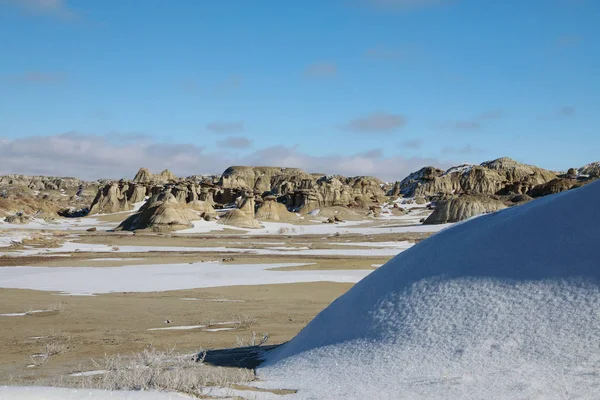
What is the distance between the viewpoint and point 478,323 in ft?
18.6

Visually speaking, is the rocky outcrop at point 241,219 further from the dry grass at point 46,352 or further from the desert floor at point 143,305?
the dry grass at point 46,352

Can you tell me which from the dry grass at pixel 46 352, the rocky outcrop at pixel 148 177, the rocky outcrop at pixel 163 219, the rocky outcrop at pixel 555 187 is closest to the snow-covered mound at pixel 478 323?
the dry grass at pixel 46 352

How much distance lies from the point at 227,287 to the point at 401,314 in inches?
499

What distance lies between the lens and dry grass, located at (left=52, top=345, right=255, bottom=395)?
5414 millimetres

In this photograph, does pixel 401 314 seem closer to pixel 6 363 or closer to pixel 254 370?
pixel 254 370

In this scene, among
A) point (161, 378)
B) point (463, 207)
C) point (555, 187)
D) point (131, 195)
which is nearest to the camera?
point (161, 378)

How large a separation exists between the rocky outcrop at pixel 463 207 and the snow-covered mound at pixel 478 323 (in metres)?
63.0

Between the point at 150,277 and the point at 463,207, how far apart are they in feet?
175

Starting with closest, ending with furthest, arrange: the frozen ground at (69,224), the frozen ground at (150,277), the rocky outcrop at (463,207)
Result: the frozen ground at (150,277), the rocky outcrop at (463,207), the frozen ground at (69,224)

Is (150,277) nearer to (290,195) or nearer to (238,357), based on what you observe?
(238,357)

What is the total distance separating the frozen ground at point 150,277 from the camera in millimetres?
18969

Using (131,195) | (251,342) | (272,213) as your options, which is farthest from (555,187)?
(251,342)

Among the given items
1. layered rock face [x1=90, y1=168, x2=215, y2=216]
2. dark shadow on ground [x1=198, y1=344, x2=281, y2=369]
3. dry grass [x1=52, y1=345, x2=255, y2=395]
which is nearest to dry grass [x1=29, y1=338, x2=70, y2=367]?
dry grass [x1=52, y1=345, x2=255, y2=395]

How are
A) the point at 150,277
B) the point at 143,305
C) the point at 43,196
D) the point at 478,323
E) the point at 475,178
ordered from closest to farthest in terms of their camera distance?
the point at 478,323, the point at 143,305, the point at 150,277, the point at 475,178, the point at 43,196
